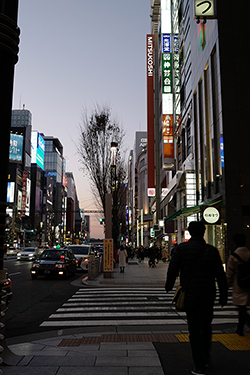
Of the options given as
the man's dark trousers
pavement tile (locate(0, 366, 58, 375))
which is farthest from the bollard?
the man's dark trousers

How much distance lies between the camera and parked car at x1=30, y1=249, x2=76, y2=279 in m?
19.0

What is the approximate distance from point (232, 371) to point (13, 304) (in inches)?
331

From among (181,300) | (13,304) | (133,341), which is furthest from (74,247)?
(181,300)

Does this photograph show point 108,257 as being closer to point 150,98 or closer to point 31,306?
point 31,306

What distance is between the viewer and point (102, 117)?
29531mm

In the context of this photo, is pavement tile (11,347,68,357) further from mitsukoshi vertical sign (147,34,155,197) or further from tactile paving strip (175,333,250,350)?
mitsukoshi vertical sign (147,34,155,197)

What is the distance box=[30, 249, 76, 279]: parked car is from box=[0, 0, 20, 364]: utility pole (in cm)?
1459

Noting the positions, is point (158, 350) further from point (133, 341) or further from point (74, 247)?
point (74, 247)

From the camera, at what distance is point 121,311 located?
958 centimetres

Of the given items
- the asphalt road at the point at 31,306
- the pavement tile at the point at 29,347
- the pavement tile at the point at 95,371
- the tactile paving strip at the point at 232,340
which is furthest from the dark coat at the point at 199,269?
the asphalt road at the point at 31,306

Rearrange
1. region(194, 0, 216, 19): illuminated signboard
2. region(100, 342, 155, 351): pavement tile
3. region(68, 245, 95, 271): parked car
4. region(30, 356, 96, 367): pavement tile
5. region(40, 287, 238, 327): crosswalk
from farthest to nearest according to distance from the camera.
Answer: region(68, 245, 95, 271): parked car, region(194, 0, 216, 19): illuminated signboard, region(40, 287, 238, 327): crosswalk, region(100, 342, 155, 351): pavement tile, region(30, 356, 96, 367): pavement tile

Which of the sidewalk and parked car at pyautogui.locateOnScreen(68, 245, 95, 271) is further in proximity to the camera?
parked car at pyautogui.locateOnScreen(68, 245, 95, 271)

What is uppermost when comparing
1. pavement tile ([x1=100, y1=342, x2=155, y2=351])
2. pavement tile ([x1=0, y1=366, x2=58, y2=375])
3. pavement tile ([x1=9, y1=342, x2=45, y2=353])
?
pavement tile ([x1=0, y1=366, x2=58, y2=375])

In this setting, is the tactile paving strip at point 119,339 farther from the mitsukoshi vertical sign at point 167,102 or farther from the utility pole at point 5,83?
the mitsukoshi vertical sign at point 167,102
